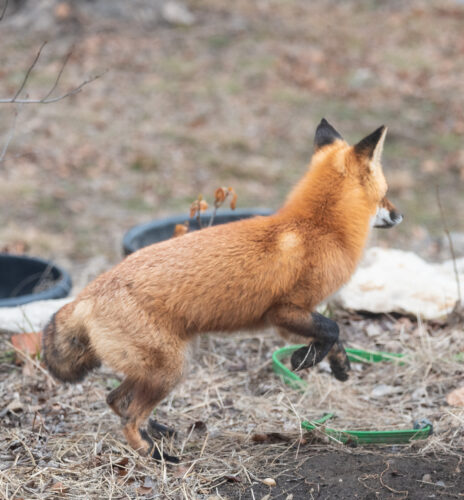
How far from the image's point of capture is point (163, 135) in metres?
12.6

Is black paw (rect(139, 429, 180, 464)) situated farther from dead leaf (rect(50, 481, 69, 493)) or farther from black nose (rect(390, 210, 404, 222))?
black nose (rect(390, 210, 404, 222))

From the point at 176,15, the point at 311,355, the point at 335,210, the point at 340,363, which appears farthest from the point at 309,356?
the point at 176,15

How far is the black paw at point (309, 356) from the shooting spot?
3.98 metres

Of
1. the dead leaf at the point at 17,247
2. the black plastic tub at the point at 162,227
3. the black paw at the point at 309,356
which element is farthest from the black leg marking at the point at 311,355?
the dead leaf at the point at 17,247

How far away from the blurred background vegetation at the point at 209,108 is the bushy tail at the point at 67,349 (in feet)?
12.4

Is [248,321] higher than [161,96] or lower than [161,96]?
higher

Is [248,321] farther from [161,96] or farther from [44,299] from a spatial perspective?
[161,96]

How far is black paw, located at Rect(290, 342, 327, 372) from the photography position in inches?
157

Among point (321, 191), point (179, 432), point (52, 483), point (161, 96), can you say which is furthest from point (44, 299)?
point (161, 96)

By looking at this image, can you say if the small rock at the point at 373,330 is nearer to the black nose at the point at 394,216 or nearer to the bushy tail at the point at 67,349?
the black nose at the point at 394,216

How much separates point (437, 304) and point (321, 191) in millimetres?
2525

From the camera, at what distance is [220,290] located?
12.3 ft

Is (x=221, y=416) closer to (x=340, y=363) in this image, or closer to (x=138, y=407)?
(x=340, y=363)

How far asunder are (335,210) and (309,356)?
2.83ft
